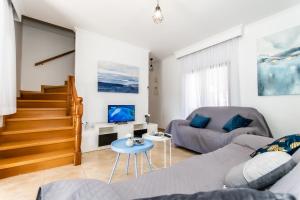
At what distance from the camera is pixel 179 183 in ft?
3.50

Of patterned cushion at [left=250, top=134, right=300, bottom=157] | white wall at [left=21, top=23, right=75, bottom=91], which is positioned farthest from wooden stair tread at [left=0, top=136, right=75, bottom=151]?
patterned cushion at [left=250, top=134, right=300, bottom=157]

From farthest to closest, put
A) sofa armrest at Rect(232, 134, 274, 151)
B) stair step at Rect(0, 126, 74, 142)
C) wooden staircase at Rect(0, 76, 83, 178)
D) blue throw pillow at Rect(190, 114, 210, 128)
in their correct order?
blue throw pillow at Rect(190, 114, 210, 128), stair step at Rect(0, 126, 74, 142), wooden staircase at Rect(0, 76, 83, 178), sofa armrest at Rect(232, 134, 274, 151)

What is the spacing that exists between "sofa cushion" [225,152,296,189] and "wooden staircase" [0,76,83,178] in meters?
2.43

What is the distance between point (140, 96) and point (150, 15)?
2.23 m

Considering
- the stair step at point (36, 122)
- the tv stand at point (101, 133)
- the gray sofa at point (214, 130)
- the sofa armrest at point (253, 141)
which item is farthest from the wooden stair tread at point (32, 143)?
the sofa armrest at point (253, 141)

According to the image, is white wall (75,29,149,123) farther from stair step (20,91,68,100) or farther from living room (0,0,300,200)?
stair step (20,91,68,100)

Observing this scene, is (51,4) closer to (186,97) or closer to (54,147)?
(54,147)

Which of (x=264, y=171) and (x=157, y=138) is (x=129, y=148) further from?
(x=264, y=171)

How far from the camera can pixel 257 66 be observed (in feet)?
10.4

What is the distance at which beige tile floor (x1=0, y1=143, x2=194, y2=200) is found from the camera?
1.81 meters

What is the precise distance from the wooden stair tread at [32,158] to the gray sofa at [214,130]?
6.93ft

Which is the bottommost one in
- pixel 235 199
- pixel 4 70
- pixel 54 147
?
pixel 54 147

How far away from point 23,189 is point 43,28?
154 inches

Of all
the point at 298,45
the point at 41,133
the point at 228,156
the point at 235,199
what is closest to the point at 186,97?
the point at 298,45
